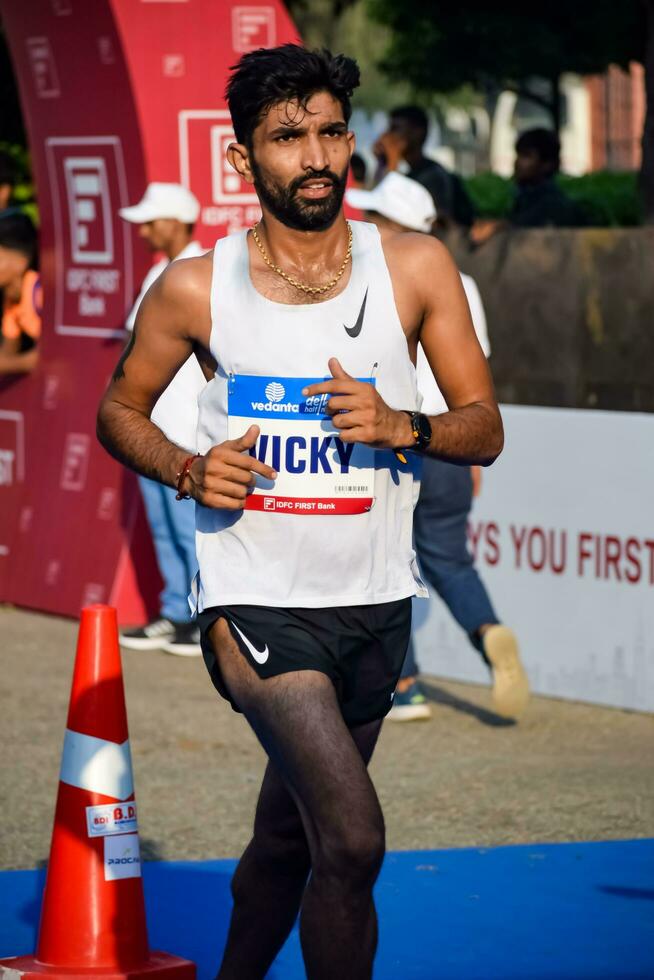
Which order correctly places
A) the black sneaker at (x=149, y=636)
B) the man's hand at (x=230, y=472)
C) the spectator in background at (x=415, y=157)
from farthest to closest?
the spectator in background at (x=415, y=157)
the black sneaker at (x=149, y=636)
the man's hand at (x=230, y=472)

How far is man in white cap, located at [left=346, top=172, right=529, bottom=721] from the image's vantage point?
7.40 metres

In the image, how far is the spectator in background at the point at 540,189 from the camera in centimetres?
1114

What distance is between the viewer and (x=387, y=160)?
1188 cm

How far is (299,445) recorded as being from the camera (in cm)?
387

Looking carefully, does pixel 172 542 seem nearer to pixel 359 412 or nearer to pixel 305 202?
pixel 305 202

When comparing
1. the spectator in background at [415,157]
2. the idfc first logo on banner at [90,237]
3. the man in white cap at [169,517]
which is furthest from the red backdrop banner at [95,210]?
the spectator in background at [415,157]

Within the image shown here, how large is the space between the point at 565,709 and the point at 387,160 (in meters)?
4.90

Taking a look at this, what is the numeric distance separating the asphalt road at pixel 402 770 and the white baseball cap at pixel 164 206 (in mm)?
2114

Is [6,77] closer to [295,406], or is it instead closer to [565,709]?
[565,709]

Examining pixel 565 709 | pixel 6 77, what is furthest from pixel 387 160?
pixel 6 77

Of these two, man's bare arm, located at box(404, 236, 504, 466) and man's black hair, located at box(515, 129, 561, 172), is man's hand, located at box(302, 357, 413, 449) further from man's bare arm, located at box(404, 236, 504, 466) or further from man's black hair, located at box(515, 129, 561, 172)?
man's black hair, located at box(515, 129, 561, 172)

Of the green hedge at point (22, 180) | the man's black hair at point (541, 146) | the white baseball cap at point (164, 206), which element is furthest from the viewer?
the green hedge at point (22, 180)

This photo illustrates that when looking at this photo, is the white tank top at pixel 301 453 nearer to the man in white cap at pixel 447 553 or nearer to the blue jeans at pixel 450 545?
the man in white cap at pixel 447 553

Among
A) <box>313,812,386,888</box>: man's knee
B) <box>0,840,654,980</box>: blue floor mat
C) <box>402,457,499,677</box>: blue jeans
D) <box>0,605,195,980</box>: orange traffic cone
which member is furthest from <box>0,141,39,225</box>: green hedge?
<box>313,812,386,888</box>: man's knee
